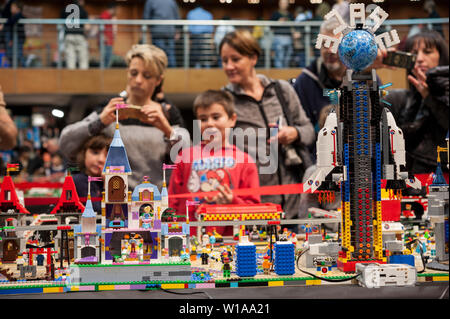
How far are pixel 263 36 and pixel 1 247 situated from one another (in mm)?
3484

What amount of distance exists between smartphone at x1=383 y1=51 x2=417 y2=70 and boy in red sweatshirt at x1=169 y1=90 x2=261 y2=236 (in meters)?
1.62

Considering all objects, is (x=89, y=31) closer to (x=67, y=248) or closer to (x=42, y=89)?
(x=42, y=89)

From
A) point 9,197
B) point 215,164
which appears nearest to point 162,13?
point 215,164

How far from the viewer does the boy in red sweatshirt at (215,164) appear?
5074 millimetres

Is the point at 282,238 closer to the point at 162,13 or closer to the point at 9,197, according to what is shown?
the point at 9,197

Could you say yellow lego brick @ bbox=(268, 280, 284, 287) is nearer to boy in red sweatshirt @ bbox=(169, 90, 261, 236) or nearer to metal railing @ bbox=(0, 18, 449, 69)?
boy in red sweatshirt @ bbox=(169, 90, 261, 236)

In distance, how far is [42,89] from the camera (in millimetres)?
5844

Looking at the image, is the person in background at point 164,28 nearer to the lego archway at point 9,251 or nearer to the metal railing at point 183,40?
the metal railing at point 183,40

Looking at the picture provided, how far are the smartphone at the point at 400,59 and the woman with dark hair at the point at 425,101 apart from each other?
0.38 ft

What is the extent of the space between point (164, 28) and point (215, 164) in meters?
1.68

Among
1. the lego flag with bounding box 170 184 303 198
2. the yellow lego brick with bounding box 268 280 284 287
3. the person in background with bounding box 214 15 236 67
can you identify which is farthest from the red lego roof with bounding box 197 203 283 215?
the person in background with bounding box 214 15 236 67

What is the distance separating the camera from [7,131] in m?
5.77

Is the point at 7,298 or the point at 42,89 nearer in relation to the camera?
the point at 7,298
